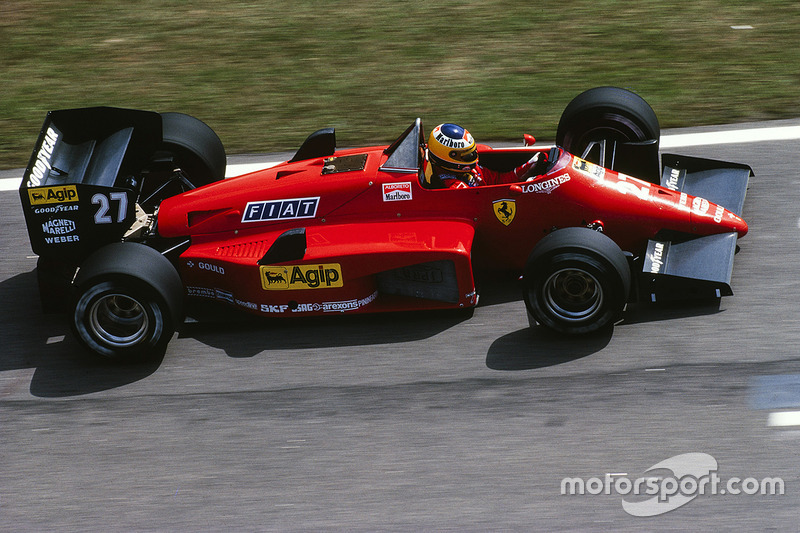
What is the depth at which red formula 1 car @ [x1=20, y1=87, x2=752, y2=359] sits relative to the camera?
560 centimetres

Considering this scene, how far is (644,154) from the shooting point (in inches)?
270

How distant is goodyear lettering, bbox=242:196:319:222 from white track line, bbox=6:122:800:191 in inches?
94.9

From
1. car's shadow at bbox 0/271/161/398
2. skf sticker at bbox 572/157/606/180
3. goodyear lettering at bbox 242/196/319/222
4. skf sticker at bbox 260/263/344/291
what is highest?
skf sticker at bbox 572/157/606/180

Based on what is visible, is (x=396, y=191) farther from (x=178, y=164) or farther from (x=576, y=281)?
(x=178, y=164)

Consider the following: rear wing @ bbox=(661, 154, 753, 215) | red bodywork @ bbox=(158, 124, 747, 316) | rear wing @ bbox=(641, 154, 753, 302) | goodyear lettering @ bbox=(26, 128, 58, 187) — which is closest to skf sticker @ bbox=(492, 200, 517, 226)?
red bodywork @ bbox=(158, 124, 747, 316)

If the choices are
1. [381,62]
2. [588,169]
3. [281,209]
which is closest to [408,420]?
[281,209]

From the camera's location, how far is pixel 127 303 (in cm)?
588

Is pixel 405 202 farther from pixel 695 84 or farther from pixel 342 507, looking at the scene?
pixel 695 84

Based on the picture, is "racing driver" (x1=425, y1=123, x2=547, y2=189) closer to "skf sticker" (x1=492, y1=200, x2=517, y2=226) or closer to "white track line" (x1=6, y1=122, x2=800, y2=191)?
"skf sticker" (x1=492, y1=200, x2=517, y2=226)

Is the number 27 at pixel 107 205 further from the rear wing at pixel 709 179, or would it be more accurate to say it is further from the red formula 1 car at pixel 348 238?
the rear wing at pixel 709 179

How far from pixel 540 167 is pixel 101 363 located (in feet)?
10.7

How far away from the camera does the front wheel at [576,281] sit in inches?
213

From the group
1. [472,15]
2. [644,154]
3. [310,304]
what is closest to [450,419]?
[310,304]

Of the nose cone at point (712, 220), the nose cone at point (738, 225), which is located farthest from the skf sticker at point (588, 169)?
the nose cone at point (738, 225)
